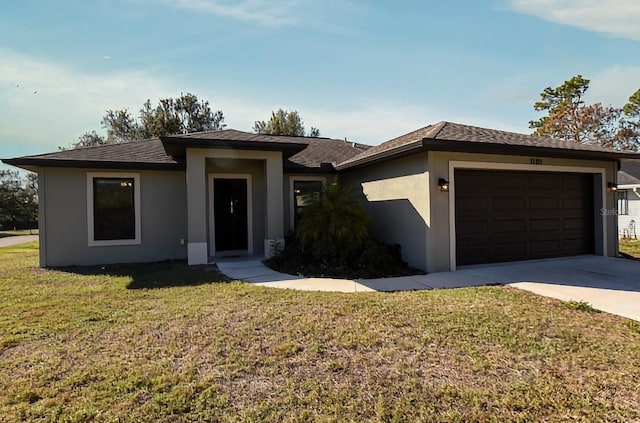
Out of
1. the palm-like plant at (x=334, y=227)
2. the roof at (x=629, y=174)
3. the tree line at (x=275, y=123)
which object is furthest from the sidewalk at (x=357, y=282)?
the tree line at (x=275, y=123)

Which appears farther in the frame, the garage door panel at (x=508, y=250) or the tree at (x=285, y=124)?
the tree at (x=285, y=124)

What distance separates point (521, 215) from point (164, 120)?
1113 inches

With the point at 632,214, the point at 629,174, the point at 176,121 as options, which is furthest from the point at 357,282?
the point at 176,121

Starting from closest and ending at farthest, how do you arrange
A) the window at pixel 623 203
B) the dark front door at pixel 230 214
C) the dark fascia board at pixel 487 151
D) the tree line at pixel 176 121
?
the dark fascia board at pixel 487 151 < the dark front door at pixel 230 214 < the window at pixel 623 203 < the tree line at pixel 176 121

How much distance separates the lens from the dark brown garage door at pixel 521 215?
27.4 feet

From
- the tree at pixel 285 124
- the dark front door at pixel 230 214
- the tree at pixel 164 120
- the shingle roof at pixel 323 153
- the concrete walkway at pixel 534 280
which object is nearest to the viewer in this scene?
the concrete walkway at pixel 534 280

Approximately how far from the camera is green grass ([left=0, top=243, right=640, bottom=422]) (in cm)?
262

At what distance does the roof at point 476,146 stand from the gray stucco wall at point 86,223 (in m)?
5.33

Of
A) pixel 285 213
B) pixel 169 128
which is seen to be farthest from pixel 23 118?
pixel 169 128

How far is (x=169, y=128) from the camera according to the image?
1163 inches

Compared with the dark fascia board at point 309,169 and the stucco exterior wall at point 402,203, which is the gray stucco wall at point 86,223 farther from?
the stucco exterior wall at point 402,203

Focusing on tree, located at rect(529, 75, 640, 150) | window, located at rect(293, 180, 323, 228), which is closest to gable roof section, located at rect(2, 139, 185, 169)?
window, located at rect(293, 180, 323, 228)

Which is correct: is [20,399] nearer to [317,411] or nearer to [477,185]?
[317,411]

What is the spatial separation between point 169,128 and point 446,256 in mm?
27483
